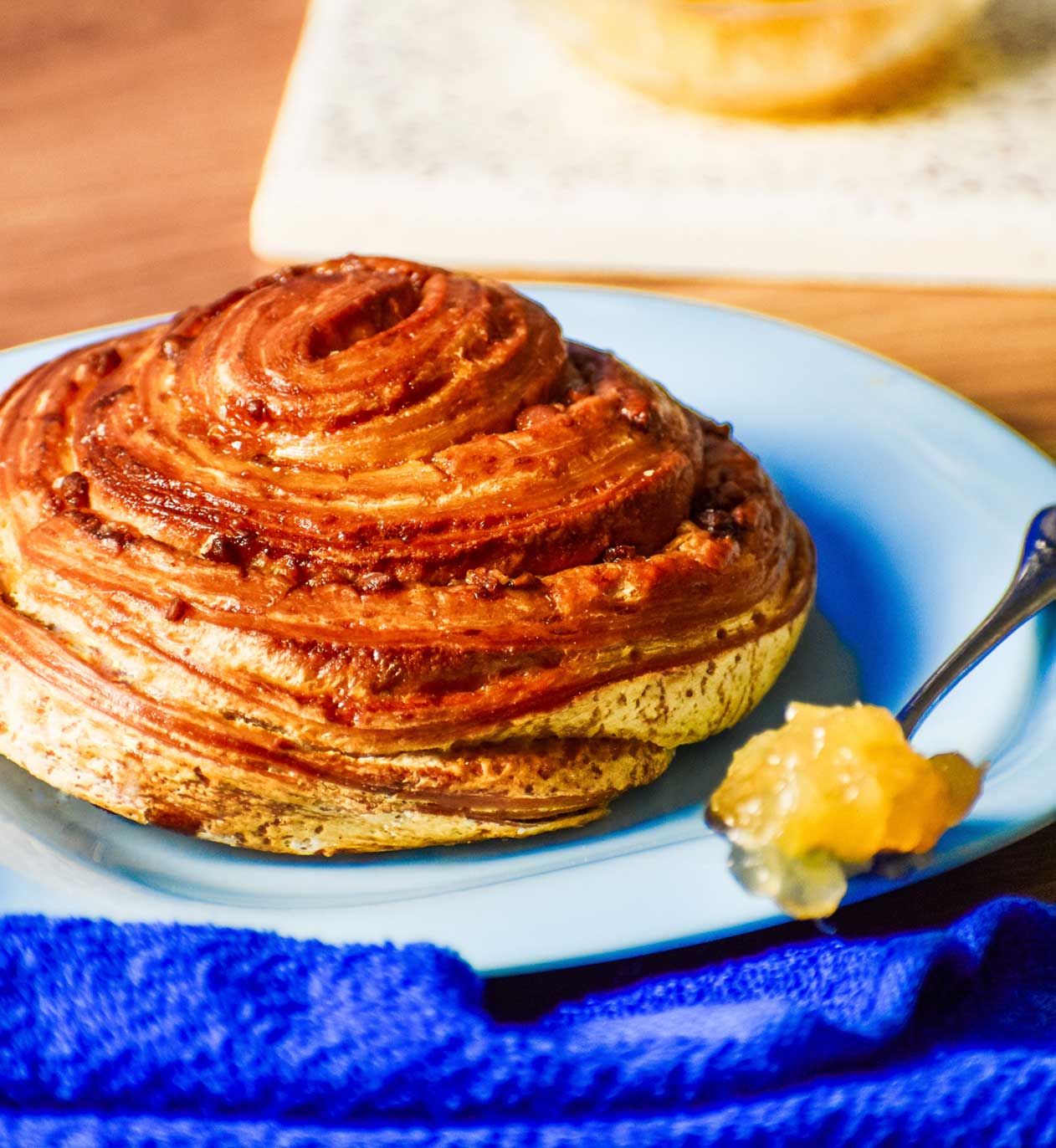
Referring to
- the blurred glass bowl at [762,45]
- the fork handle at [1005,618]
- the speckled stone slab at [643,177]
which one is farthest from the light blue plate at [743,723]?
the blurred glass bowl at [762,45]

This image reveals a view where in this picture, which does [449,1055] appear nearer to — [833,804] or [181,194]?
[833,804]

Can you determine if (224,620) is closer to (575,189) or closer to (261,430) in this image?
(261,430)

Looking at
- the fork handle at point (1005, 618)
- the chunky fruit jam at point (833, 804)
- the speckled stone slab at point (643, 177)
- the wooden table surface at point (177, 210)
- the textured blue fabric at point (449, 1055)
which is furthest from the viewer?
the speckled stone slab at point (643, 177)

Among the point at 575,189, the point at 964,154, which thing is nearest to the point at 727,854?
the point at 575,189

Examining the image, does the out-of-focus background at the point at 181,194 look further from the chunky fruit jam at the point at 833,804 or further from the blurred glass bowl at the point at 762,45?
the chunky fruit jam at the point at 833,804

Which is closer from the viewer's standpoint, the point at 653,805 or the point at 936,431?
the point at 653,805

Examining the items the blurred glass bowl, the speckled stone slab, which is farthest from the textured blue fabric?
the blurred glass bowl

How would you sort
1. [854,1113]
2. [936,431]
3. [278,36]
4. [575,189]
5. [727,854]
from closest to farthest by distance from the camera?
1. [854,1113]
2. [727,854]
3. [936,431]
4. [575,189]
5. [278,36]

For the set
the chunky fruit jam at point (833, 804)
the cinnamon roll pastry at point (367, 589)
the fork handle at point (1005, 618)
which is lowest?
the fork handle at point (1005, 618)
